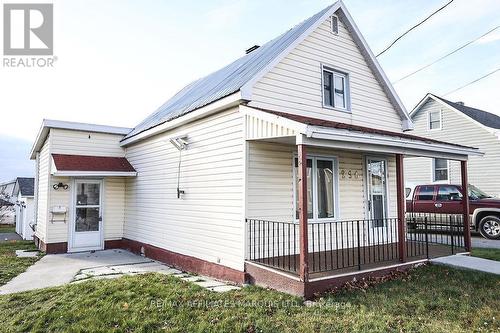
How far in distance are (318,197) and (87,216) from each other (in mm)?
8063

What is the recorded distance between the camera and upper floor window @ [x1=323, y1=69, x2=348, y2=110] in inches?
353

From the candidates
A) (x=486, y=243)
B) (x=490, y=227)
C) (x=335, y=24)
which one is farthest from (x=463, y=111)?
(x=335, y=24)

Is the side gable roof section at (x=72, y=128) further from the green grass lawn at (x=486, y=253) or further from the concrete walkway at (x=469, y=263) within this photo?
the green grass lawn at (x=486, y=253)

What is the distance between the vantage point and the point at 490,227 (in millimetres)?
12445

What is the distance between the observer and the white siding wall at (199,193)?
6.90 metres

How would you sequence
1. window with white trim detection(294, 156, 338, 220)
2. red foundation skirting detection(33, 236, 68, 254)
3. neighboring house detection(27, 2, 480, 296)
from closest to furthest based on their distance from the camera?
neighboring house detection(27, 2, 480, 296) < window with white trim detection(294, 156, 338, 220) < red foundation skirting detection(33, 236, 68, 254)

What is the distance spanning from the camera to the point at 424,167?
1817 centimetres

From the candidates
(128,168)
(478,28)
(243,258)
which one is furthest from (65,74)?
(478,28)

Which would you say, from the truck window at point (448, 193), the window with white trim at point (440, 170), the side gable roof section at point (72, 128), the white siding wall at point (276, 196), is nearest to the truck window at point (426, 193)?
the truck window at point (448, 193)

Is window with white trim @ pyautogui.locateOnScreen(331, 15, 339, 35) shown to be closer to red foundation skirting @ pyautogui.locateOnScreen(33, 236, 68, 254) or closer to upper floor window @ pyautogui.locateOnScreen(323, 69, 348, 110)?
upper floor window @ pyautogui.locateOnScreen(323, 69, 348, 110)

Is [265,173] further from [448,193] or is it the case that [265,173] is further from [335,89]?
[448,193]

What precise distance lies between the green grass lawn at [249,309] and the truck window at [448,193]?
24.6 ft

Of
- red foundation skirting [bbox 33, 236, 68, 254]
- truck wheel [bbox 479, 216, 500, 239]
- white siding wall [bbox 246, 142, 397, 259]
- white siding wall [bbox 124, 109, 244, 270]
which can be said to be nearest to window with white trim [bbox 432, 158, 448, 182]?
truck wheel [bbox 479, 216, 500, 239]

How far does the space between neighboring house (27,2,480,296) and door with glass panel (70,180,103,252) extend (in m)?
0.04
